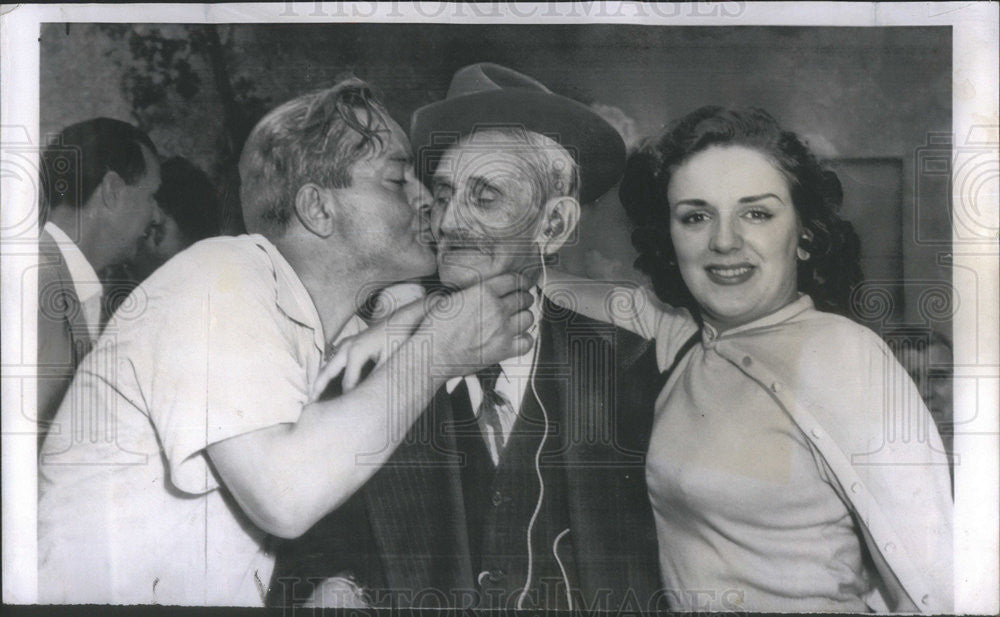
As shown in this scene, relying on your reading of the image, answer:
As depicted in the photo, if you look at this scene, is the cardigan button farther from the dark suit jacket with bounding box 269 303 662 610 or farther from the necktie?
the necktie

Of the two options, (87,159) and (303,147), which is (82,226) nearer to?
(87,159)

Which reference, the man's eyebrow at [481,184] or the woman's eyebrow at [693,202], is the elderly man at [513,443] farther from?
the woman's eyebrow at [693,202]

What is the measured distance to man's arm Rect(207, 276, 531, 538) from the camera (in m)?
2.98

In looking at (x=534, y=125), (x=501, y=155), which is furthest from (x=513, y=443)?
(x=534, y=125)

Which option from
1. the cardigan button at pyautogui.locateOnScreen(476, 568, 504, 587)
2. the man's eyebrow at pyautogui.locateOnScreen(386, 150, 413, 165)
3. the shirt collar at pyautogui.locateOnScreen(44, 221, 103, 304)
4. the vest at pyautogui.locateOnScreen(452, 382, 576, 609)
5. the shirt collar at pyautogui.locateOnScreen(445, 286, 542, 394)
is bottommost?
the cardigan button at pyautogui.locateOnScreen(476, 568, 504, 587)

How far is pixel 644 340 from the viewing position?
308 centimetres

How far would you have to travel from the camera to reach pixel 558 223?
3076mm

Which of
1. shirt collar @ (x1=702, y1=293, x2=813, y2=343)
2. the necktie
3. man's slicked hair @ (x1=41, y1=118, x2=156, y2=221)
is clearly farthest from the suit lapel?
man's slicked hair @ (x1=41, y1=118, x2=156, y2=221)

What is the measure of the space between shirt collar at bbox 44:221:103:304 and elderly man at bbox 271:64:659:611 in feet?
3.62

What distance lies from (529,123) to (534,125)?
2cm

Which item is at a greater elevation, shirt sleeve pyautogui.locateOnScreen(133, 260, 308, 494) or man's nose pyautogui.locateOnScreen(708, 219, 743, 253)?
man's nose pyautogui.locateOnScreen(708, 219, 743, 253)

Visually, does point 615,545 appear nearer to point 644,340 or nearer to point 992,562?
point 644,340

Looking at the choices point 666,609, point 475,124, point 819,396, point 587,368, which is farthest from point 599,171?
point 666,609

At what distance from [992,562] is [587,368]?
1.53m
